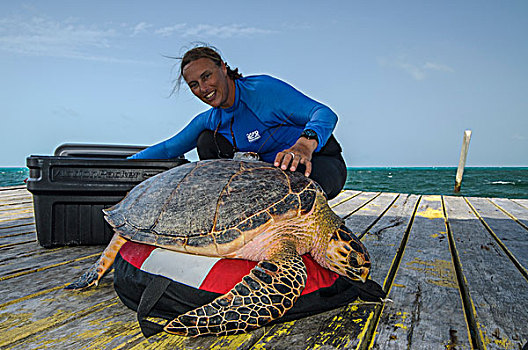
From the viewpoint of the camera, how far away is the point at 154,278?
1520mm

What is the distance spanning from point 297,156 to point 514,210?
14.9ft

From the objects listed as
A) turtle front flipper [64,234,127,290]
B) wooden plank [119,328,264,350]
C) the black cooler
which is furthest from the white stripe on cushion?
the black cooler

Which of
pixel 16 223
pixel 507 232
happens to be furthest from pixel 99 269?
pixel 507 232

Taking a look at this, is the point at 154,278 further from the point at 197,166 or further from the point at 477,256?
the point at 477,256

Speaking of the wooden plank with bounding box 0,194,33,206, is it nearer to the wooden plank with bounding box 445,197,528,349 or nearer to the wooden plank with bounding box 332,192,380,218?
the wooden plank with bounding box 332,192,380,218

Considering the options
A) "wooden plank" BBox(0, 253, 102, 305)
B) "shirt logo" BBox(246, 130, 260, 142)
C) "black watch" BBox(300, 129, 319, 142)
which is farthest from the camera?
"shirt logo" BBox(246, 130, 260, 142)

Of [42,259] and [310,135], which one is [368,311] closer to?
[310,135]

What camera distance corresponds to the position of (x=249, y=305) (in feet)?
4.50

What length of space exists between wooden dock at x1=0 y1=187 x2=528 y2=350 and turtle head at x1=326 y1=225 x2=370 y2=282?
0.15 m

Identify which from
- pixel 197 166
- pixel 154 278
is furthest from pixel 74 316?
pixel 197 166

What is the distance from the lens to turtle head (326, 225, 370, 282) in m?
1.70

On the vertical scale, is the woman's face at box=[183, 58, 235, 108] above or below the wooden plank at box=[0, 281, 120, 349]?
above

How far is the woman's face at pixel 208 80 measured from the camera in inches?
95.9

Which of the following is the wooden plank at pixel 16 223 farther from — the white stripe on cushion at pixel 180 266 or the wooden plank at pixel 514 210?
the wooden plank at pixel 514 210
